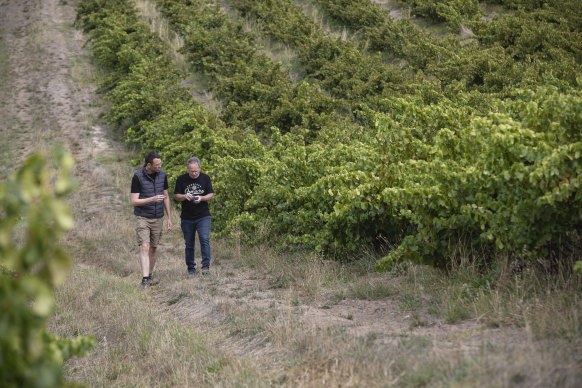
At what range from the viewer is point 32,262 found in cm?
154

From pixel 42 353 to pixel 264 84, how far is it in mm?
12877

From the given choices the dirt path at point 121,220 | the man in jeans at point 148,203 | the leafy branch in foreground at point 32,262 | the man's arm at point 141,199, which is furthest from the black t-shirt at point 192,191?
the leafy branch in foreground at point 32,262

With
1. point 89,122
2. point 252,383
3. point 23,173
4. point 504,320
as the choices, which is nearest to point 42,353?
point 23,173

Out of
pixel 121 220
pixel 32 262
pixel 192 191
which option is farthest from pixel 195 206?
pixel 32 262

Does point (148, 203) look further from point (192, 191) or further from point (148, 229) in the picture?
point (192, 191)

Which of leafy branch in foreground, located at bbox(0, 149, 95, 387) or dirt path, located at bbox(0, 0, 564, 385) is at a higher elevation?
leafy branch in foreground, located at bbox(0, 149, 95, 387)

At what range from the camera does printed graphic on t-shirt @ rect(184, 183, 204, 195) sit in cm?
741

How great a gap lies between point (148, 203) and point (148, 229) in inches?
15.7

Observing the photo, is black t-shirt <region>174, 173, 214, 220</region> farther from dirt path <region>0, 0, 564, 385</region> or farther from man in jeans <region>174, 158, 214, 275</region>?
dirt path <region>0, 0, 564, 385</region>

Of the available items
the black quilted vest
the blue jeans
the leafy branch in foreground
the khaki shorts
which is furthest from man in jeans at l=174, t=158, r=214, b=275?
the leafy branch in foreground

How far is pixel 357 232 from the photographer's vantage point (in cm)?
664

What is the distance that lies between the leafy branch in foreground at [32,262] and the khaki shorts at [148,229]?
5647 mm

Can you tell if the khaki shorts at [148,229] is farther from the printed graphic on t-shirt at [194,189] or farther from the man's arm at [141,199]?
the printed graphic on t-shirt at [194,189]

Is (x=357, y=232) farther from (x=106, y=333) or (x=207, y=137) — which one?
(x=207, y=137)
